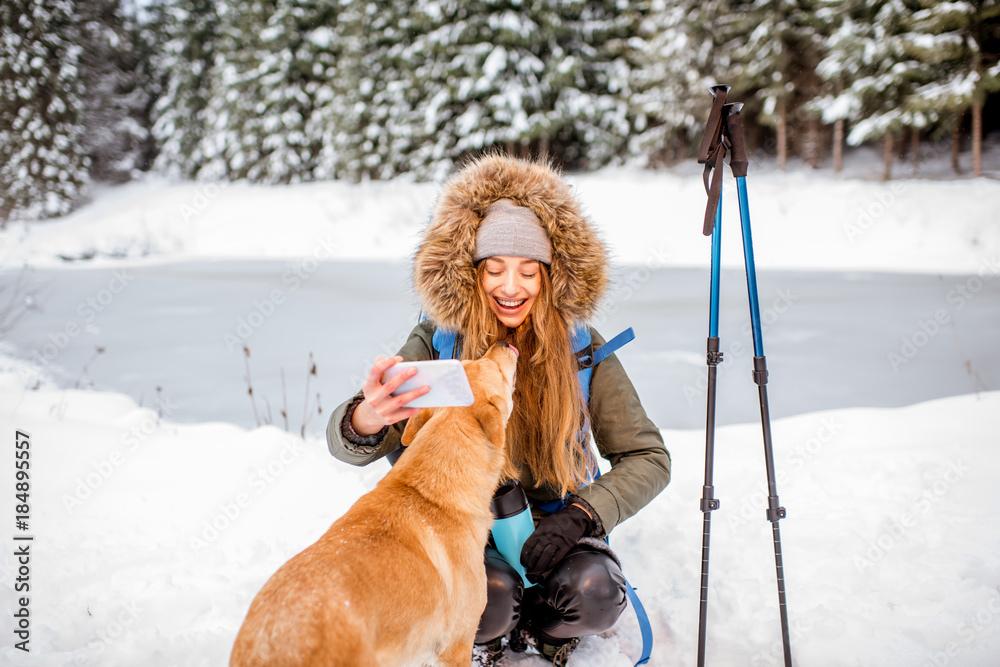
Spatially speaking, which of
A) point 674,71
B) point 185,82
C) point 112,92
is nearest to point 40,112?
point 185,82

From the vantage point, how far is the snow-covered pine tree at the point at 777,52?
643 inches

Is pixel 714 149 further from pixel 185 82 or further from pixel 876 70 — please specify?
pixel 185 82

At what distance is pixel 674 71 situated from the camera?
18.5 m

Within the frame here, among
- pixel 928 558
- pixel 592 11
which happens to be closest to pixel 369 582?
pixel 928 558

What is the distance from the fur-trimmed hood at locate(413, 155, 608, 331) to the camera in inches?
97.0

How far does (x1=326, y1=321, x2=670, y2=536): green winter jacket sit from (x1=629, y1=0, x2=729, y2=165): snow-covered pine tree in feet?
62.4

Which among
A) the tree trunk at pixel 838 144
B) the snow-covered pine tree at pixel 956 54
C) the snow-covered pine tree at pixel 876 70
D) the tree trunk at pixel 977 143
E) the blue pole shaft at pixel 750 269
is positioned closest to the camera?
the blue pole shaft at pixel 750 269

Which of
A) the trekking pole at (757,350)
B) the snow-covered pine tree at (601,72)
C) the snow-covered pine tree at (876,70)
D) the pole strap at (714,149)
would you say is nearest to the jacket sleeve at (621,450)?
the trekking pole at (757,350)

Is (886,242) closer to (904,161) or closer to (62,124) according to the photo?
(904,161)

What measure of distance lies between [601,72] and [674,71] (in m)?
2.60

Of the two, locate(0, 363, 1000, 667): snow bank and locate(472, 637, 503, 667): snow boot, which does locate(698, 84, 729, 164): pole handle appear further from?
locate(472, 637, 503, 667): snow boot

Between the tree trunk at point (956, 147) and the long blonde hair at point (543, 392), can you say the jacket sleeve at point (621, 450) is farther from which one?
the tree trunk at point (956, 147)

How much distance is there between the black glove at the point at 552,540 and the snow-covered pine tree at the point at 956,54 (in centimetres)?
1477

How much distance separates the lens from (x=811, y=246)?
1230 cm
